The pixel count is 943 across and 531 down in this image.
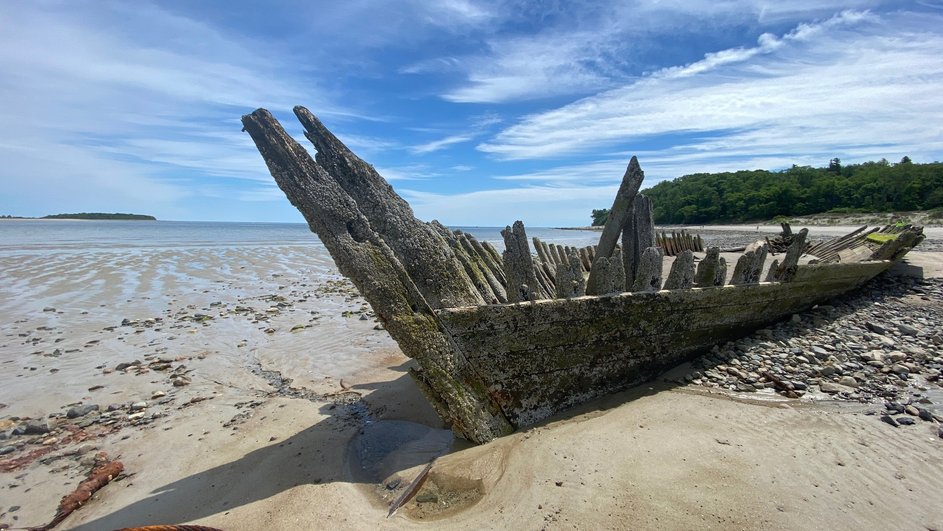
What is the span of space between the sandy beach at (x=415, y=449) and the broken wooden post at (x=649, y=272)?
1.12 metres

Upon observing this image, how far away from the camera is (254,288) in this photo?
15.3 metres

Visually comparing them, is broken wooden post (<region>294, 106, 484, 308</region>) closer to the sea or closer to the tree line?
the sea

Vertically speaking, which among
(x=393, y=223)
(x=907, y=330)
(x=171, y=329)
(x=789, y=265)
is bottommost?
(x=171, y=329)

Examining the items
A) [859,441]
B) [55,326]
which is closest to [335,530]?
[859,441]

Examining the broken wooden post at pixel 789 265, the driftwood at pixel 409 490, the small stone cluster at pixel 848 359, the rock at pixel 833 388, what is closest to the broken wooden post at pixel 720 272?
the small stone cluster at pixel 848 359

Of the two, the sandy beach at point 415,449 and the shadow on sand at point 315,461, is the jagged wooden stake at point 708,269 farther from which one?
the shadow on sand at point 315,461

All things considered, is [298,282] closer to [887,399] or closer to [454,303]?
[454,303]

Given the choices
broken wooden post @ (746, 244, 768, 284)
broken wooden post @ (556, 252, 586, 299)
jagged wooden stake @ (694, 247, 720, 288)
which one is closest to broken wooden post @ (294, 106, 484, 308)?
broken wooden post @ (556, 252, 586, 299)

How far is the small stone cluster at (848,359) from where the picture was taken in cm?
461

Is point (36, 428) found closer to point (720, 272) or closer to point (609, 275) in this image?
point (609, 275)

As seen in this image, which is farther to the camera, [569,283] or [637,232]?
[637,232]

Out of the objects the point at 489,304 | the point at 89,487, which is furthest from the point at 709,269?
the point at 89,487

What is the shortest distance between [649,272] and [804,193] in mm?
75089

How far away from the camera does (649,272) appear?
4891mm
